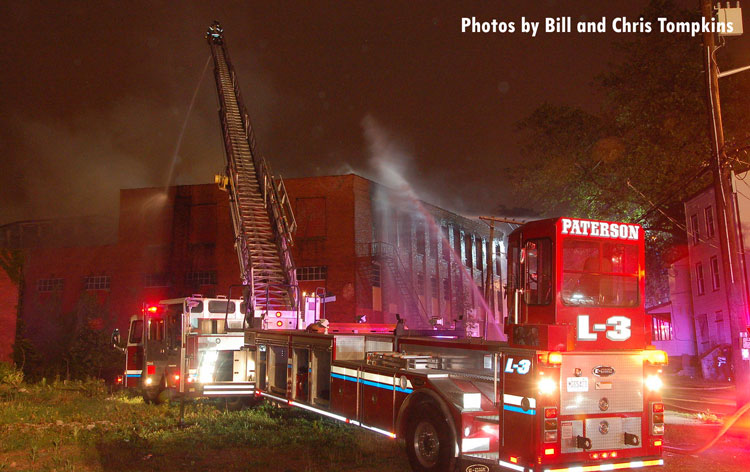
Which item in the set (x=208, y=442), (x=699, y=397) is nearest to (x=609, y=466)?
(x=208, y=442)

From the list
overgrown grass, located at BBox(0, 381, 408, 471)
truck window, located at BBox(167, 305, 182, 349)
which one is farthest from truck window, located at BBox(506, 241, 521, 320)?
truck window, located at BBox(167, 305, 182, 349)

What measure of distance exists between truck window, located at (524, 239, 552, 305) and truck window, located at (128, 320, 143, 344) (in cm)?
1080

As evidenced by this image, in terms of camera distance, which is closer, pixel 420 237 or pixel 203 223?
pixel 203 223

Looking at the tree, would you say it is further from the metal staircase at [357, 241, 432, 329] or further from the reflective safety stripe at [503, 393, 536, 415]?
the reflective safety stripe at [503, 393, 536, 415]

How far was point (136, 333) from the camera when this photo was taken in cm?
1545

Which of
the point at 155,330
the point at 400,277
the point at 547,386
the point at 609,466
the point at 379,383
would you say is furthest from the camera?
the point at 400,277

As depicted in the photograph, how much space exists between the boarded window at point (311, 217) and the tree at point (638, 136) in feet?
32.8

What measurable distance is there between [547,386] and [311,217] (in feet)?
91.3

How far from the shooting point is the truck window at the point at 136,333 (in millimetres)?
15336

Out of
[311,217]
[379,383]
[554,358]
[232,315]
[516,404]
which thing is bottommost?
[516,404]

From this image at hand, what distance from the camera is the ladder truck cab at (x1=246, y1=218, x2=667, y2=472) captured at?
667cm

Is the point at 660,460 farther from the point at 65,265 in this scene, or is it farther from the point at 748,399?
the point at 65,265

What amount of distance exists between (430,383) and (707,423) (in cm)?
869

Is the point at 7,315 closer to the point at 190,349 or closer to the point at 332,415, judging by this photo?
the point at 190,349
